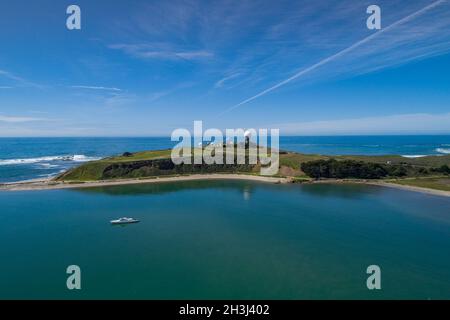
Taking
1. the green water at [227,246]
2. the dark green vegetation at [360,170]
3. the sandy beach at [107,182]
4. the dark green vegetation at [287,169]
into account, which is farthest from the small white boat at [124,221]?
A: the dark green vegetation at [360,170]

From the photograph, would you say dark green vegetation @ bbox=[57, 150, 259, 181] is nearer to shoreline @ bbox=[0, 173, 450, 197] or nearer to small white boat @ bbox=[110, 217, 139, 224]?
shoreline @ bbox=[0, 173, 450, 197]

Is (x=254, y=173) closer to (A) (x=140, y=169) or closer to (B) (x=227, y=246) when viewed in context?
(A) (x=140, y=169)

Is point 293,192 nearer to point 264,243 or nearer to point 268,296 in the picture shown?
point 264,243

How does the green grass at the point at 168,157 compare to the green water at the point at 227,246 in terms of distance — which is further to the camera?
the green grass at the point at 168,157

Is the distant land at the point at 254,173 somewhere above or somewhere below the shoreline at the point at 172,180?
above

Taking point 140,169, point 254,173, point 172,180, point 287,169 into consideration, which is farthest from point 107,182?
point 287,169

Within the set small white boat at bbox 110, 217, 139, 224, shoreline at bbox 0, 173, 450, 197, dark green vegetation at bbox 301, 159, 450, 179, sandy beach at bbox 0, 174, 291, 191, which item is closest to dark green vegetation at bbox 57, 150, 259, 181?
shoreline at bbox 0, 173, 450, 197

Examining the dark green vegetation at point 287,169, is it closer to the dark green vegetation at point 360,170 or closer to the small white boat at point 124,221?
the dark green vegetation at point 360,170

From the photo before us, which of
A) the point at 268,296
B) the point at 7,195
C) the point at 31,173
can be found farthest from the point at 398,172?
the point at 31,173
